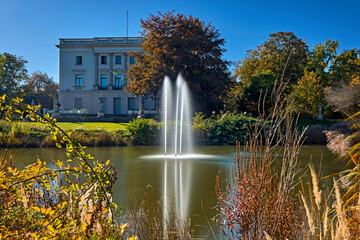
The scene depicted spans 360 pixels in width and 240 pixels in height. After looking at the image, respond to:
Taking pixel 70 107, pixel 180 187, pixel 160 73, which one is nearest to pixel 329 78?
pixel 160 73

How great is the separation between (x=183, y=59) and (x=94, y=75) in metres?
22.8

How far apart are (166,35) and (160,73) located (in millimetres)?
3050

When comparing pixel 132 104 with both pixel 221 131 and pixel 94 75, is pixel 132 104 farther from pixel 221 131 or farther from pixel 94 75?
pixel 221 131

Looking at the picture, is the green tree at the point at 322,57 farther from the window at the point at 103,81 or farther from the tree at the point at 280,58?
the window at the point at 103,81

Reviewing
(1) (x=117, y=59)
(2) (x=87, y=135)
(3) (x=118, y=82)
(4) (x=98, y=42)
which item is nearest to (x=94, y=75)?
(3) (x=118, y=82)

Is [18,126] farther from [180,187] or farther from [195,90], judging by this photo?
[180,187]

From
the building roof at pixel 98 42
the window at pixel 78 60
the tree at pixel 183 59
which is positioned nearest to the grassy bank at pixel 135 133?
the tree at pixel 183 59

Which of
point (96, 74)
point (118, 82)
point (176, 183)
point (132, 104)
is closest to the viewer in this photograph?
point (176, 183)

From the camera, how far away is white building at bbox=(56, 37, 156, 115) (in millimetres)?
45031

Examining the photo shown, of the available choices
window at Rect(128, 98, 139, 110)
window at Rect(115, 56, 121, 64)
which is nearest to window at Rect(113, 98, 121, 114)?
window at Rect(128, 98, 139, 110)

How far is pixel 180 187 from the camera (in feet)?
27.6

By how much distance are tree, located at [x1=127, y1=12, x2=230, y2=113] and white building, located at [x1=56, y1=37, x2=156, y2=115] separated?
59.4ft

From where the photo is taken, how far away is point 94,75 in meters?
45.9

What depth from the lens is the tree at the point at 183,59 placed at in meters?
25.9
